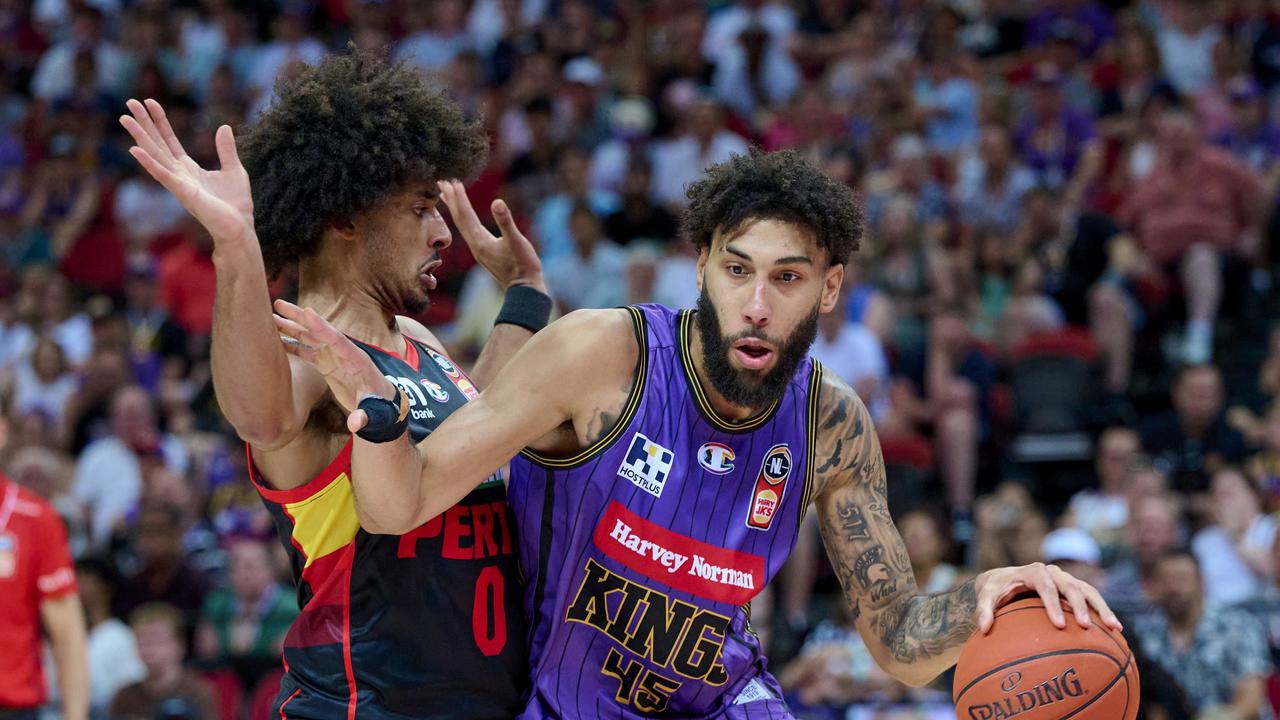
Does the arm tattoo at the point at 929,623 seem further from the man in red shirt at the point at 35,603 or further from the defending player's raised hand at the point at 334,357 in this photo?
the man in red shirt at the point at 35,603

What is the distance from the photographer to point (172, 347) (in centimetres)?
1303

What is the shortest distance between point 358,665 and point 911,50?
37.7 ft

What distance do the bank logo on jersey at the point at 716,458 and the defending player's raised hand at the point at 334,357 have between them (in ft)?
3.02

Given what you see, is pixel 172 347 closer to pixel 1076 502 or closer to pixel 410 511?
pixel 1076 502

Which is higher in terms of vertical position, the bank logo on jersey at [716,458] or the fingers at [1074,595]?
the bank logo on jersey at [716,458]

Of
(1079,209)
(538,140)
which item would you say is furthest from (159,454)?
(1079,209)

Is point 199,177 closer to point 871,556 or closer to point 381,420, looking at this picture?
point 381,420

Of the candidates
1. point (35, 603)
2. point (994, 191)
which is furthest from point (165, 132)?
point (994, 191)

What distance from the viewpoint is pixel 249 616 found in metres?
9.58

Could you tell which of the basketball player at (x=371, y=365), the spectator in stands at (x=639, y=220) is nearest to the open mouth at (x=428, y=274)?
the basketball player at (x=371, y=365)

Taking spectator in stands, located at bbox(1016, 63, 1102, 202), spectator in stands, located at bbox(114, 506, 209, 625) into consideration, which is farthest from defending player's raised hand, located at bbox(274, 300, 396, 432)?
spectator in stands, located at bbox(1016, 63, 1102, 202)

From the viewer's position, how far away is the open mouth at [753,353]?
4.15 metres

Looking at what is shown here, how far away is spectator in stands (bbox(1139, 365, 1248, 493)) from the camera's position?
33.1 feet

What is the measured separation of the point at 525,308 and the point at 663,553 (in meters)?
1.18
